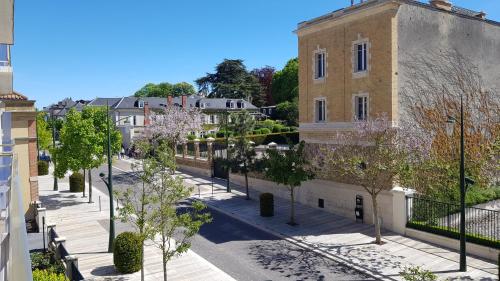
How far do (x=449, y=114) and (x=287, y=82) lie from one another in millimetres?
55649

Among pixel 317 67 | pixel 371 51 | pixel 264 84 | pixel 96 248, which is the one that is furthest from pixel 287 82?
pixel 96 248

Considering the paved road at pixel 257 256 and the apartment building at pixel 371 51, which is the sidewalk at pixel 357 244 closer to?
the paved road at pixel 257 256

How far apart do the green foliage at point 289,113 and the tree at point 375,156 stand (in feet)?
138

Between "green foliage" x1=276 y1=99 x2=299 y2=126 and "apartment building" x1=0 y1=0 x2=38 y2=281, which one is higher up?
"green foliage" x1=276 y1=99 x2=299 y2=126

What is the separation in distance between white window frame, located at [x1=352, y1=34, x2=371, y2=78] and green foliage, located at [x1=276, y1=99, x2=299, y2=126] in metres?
41.9

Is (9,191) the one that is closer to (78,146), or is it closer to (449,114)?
(78,146)

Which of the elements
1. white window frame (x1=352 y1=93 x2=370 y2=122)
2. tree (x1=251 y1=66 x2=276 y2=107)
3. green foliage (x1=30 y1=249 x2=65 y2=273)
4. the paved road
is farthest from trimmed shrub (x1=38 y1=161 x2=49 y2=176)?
tree (x1=251 y1=66 x2=276 y2=107)

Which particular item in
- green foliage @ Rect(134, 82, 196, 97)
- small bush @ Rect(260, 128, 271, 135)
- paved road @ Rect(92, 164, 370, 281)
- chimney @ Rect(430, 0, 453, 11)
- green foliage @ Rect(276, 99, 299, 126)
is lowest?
paved road @ Rect(92, 164, 370, 281)

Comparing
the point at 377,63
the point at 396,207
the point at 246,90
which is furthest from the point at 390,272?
the point at 246,90

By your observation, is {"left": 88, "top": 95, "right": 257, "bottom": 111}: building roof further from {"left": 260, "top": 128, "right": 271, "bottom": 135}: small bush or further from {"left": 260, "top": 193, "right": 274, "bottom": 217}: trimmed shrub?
{"left": 260, "top": 193, "right": 274, "bottom": 217}: trimmed shrub

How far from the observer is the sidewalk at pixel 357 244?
597 inches

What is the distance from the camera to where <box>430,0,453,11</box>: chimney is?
973 inches

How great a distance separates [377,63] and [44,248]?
→ 18943 mm

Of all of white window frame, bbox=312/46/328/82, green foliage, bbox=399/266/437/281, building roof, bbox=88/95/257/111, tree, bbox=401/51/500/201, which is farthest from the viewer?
building roof, bbox=88/95/257/111
